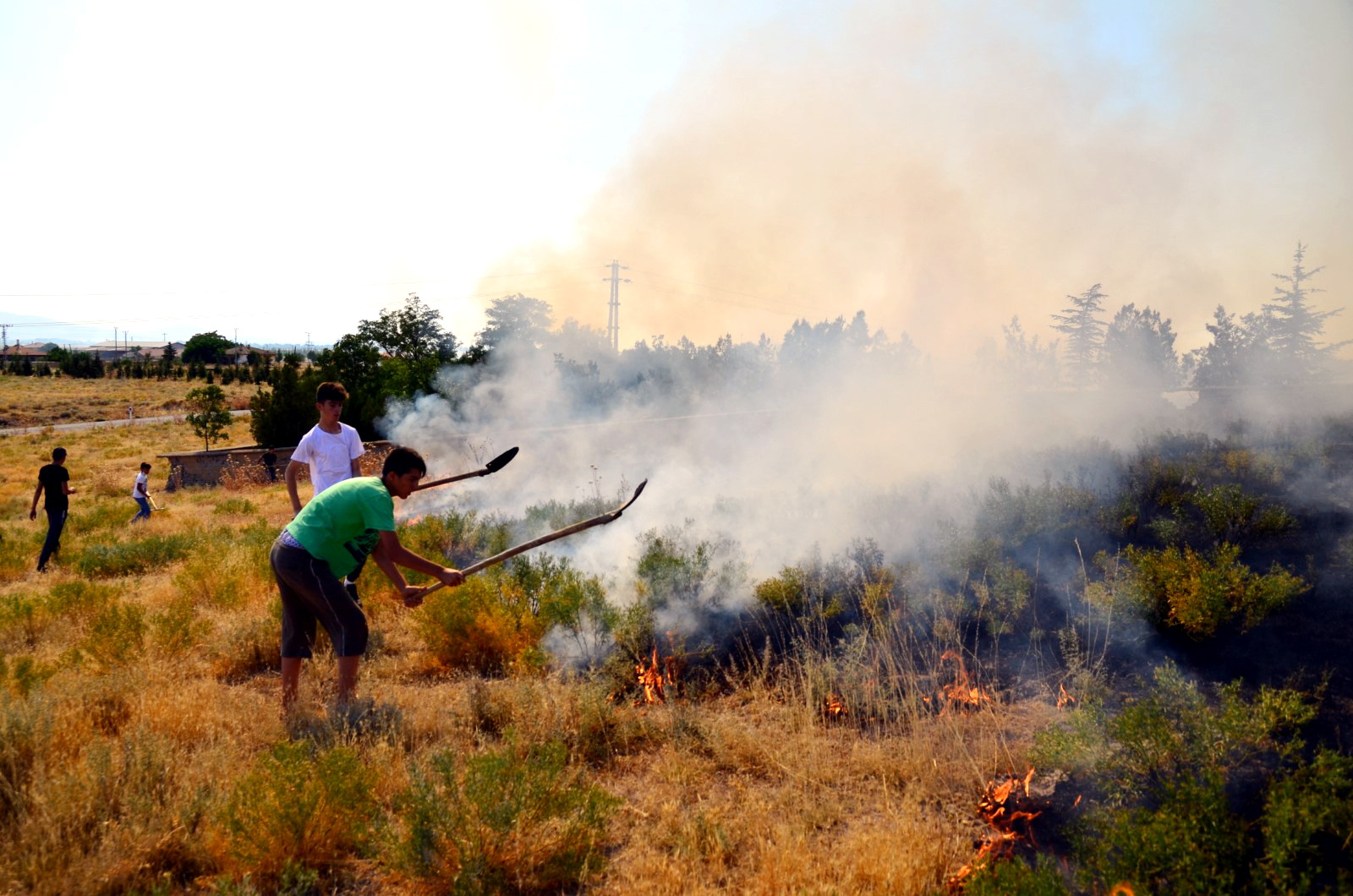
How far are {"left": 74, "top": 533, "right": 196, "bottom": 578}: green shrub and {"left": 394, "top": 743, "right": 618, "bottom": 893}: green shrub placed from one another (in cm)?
661

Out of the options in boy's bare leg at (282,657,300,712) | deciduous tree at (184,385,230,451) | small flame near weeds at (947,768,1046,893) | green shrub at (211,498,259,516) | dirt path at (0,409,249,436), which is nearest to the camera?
small flame near weeds at (947,768,1046,893)

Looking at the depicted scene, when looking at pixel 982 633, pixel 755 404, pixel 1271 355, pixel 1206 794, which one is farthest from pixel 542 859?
pixel 1271 355

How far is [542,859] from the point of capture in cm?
297

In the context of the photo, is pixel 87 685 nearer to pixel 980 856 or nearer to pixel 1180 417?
pixel 980 856

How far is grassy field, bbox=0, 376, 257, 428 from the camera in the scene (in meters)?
37.3

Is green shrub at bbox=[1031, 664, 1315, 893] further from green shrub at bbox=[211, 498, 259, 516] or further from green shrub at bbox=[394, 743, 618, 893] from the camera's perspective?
green shrub at bbox=[211, 498, 259, 516]

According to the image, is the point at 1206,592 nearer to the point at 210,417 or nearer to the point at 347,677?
the point at 347,677

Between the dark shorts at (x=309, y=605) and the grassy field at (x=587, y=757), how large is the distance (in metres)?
0.34

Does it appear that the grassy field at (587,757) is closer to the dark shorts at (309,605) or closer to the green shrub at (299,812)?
the green shrub at (299,812)

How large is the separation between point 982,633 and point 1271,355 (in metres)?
11.1

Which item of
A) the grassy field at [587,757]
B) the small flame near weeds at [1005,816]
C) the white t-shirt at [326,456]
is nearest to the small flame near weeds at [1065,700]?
the grassy field at [587,757]

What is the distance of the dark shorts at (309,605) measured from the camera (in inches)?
156

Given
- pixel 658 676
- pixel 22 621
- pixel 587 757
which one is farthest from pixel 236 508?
pixel 587 757

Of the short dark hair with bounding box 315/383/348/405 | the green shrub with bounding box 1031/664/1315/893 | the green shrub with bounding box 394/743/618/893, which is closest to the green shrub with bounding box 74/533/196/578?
the short dark hair with bounding box 315/383/348/405
